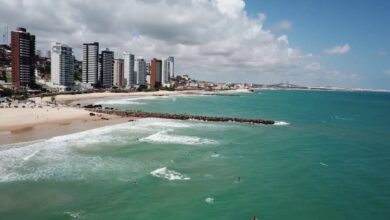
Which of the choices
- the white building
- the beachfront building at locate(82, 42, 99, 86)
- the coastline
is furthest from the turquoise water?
the beachfront building at locate(82, 42, 99, 86)

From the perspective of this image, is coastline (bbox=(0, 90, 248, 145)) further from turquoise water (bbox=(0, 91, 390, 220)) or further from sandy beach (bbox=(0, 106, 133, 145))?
turquoise water (bbox=(0, 91, 390, 220))

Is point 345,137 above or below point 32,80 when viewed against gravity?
below

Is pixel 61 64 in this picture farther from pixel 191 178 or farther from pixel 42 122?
pixel 191 178

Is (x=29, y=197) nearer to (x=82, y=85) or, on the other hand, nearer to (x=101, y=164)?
(x=101, y=164)

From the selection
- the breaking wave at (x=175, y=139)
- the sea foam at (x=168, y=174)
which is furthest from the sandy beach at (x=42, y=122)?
the sea foam at (x=168, y=174)

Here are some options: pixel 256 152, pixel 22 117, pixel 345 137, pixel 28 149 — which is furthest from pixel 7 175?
pixel 345 137

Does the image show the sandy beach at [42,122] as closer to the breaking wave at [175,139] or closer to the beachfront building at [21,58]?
the breaking wave at [175,139]

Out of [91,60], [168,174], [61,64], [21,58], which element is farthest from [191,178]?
[91,60]

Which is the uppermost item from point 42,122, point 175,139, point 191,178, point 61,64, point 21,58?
point 21,58

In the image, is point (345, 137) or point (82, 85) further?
point (82, 85)
